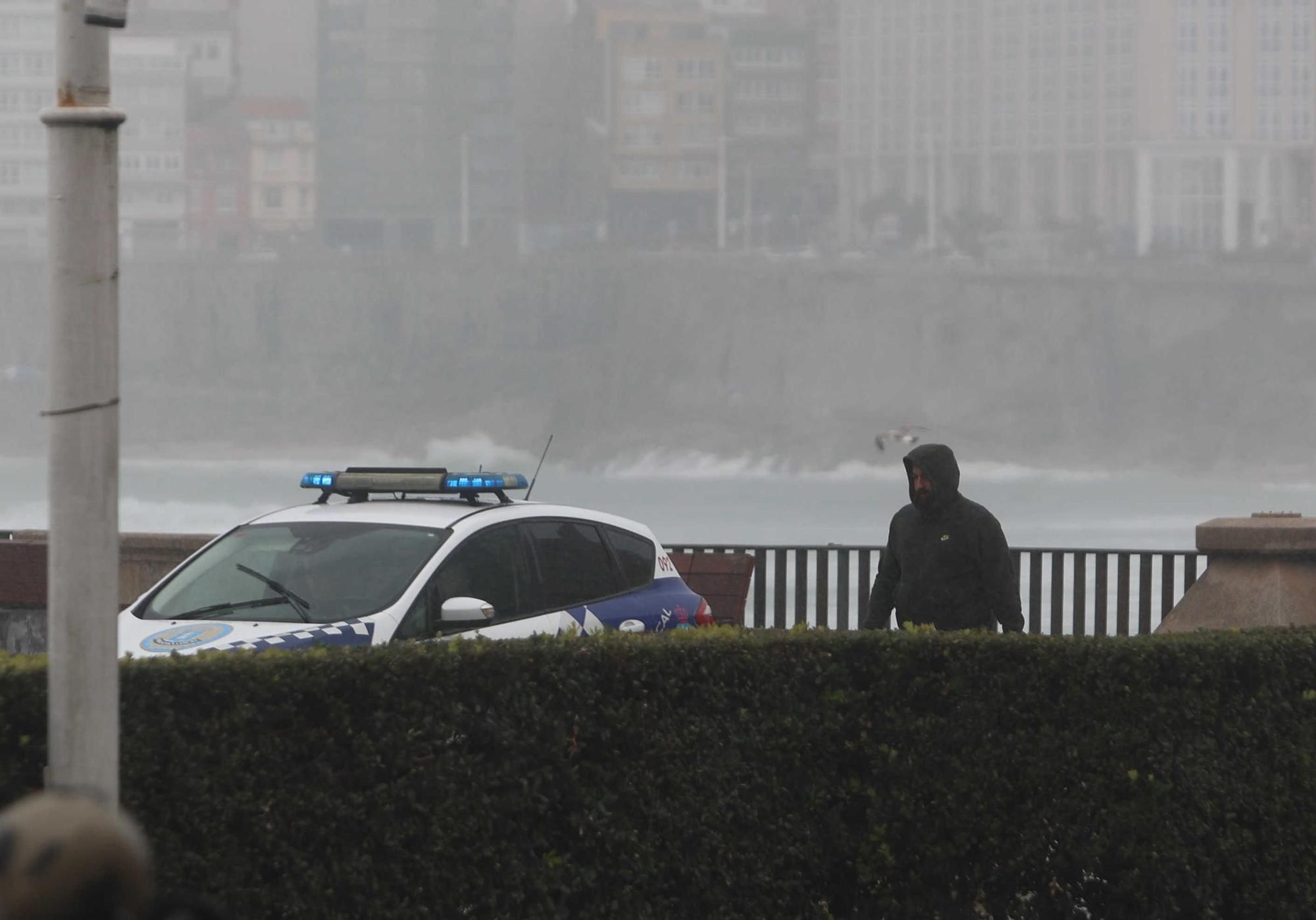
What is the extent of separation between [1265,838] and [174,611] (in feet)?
15.2

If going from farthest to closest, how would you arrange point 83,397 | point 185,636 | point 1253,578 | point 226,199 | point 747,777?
point 226,199 → point 1253,578 → point 185,636 → point 747,777 → point 83,397

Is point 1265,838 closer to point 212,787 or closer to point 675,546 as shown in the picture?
point 212,787

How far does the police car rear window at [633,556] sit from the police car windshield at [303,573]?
116 centimetres

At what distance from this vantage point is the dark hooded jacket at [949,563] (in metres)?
7.25

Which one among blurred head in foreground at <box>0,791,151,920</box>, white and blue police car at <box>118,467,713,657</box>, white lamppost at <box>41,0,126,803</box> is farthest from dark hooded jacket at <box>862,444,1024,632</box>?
blurred head in foreground at <box>0,791,151,920</box>

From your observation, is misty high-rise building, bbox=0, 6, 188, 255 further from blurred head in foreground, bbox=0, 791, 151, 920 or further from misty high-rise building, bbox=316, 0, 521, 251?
blurred head in foreground, bbox=0, 791, 151, 920

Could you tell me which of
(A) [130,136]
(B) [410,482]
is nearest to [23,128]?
(A) [130,136]

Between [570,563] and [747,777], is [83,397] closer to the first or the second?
[747,777]

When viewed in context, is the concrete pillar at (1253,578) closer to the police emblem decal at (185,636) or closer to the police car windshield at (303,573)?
the police car windshield at (303,573)

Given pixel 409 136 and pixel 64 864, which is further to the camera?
pixel 409 136

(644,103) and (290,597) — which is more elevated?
(644,103)

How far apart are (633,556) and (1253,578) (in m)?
4.18

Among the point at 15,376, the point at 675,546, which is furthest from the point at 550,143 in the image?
the point at 675,546

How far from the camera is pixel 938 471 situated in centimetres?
729
